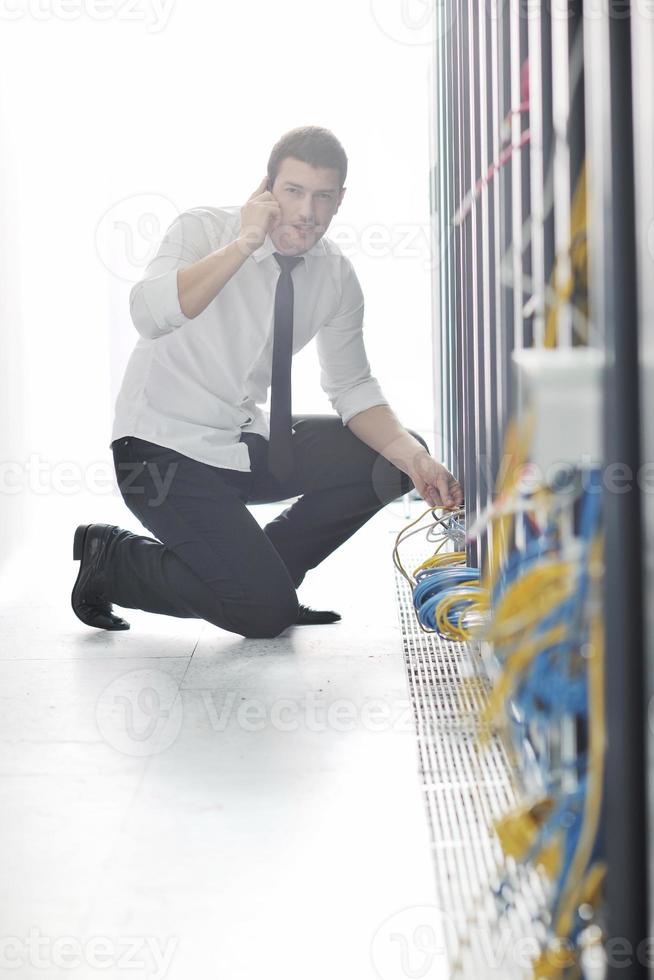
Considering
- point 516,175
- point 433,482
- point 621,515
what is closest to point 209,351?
point 433,482

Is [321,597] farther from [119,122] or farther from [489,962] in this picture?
[119,122]

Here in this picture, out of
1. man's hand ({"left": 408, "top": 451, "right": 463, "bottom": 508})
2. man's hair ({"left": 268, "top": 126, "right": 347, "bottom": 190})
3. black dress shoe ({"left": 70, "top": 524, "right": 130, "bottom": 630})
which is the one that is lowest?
black dress shoe ({"left": 70, "top": 524, "right": 130, "bottom": 630})

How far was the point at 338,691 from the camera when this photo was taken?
6.81 feet

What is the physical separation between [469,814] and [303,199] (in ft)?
4.58

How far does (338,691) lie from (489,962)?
3.14 feet

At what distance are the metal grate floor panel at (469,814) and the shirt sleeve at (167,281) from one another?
0.89 metres

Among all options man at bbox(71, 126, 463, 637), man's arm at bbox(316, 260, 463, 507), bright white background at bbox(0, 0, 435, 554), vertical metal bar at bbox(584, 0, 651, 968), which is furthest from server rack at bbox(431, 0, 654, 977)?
bright white background at bbox(0, 0, 435, 554)

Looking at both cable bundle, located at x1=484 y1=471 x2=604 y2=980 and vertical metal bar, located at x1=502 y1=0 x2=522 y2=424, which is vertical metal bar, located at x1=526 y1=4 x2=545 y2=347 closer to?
vertical metal bar, located at x1=502 y1=0 x2=522 y2=424

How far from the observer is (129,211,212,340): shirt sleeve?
7.45ft

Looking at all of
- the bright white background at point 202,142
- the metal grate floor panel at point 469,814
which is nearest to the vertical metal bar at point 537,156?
the metal grate floor panel at point 469,814

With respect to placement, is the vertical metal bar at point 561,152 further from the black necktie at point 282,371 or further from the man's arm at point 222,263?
the black necktie at point 282,371

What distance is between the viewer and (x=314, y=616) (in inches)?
103

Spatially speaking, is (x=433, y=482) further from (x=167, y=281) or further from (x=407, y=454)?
(x=167, y=281)

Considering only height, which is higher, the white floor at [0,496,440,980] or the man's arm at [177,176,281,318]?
the man's arm at [177,176,281,318]
